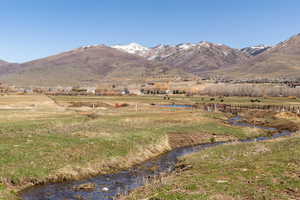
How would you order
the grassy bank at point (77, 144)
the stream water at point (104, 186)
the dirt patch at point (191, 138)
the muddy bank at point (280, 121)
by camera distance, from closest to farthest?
the stream water at point (104, 186), the grassy bank at point (77, 144), the dirt patch at point (191, 138), the muddy bank at point (280, 121)

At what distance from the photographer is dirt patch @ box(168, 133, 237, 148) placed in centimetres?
4884

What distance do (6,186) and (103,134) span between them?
67.5 ft

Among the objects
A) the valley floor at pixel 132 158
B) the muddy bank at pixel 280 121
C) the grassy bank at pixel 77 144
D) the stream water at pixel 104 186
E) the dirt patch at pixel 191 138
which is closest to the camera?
the valley floor at pixel 132 158

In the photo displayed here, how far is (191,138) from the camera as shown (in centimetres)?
5156

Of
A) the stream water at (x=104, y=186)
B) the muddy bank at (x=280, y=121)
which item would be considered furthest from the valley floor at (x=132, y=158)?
the muddy bank at (x=280, y=121)

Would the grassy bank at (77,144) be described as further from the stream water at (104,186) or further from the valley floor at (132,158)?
the stream water at (104,186)

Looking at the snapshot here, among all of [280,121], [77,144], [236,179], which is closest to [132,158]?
[77,144]

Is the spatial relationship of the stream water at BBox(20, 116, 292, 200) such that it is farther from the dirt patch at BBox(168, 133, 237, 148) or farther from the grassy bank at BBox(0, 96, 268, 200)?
the dirt patch at BBox(168, 133, 237, 148)

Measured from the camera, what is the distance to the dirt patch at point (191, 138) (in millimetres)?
48841

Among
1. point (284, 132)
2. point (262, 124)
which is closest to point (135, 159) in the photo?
point (284, 132)

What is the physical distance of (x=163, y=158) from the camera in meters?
39.0

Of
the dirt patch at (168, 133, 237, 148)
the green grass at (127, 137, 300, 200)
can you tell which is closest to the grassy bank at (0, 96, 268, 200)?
the dirt patch at (168, 133, 237, 148)

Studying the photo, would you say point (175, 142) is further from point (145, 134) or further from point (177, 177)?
point (177, 177)

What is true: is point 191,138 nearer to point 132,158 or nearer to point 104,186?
point 132,158
